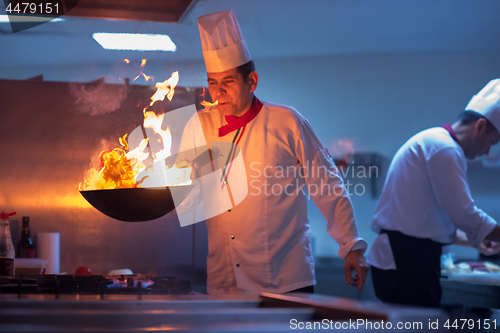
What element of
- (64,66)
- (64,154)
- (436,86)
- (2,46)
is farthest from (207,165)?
(436,86)

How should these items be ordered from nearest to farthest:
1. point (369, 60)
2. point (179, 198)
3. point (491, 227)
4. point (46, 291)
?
point (46, 291) < point (179, 198) < point (491, 227) < point (369, 60)


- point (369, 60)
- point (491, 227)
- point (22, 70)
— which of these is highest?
point (369, 60)

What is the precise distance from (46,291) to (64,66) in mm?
1440

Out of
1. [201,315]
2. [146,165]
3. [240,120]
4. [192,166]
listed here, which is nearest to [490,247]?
[240,120]

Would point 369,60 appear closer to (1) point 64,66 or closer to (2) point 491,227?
(2) point 491,227

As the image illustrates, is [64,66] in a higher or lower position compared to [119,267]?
higher

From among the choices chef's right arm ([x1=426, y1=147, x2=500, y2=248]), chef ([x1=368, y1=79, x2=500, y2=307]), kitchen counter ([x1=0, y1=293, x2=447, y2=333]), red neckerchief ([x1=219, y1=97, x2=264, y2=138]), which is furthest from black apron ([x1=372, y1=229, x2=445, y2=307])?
kitchen counter ([x1=0, y1=293, x2=447, y2=333])

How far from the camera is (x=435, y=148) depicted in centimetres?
187

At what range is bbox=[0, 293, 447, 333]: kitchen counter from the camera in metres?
0.61

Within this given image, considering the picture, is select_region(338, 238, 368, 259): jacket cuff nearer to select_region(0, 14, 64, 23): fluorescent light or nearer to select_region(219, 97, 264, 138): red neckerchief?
select_region(219, 97, 264, 138): red neckerchief

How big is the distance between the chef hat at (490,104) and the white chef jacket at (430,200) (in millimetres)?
216

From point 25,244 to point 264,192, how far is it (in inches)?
52.2

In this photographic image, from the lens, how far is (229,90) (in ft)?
5.28

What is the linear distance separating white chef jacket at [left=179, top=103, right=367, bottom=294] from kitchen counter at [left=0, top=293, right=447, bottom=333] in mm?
585
